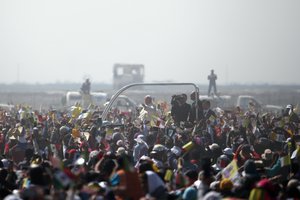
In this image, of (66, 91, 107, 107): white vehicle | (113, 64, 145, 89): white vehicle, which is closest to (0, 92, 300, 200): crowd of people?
(66, 91, 107, 107): white vehicle

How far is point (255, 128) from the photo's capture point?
77.8ft

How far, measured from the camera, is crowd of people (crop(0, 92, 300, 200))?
1150 cm

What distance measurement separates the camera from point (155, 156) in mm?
16375

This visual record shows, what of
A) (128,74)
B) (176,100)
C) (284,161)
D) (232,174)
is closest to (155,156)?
(284,161)

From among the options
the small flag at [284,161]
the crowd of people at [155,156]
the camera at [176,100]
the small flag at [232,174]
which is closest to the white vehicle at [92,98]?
the crowd of people at [155,156]

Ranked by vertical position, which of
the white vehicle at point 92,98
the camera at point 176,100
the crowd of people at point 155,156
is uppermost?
the camera at point 176,100

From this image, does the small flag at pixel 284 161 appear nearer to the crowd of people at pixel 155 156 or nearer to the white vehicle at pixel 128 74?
the crowd of people at pixel 155 156

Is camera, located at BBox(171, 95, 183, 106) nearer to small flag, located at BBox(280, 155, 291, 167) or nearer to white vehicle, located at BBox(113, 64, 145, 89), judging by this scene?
small flag, located at BBox(280, 155, 291, 167)

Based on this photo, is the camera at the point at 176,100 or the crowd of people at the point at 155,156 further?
the camera at the point at 176,100

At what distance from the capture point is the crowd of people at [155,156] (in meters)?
11.5

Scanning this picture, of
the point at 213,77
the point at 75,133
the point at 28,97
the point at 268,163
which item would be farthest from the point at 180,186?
the point at 28,97

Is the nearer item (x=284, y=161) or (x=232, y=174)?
(x=232, y=174)

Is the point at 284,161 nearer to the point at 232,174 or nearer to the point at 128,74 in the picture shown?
the point at 232,174

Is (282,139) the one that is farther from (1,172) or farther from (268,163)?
(1,172)
